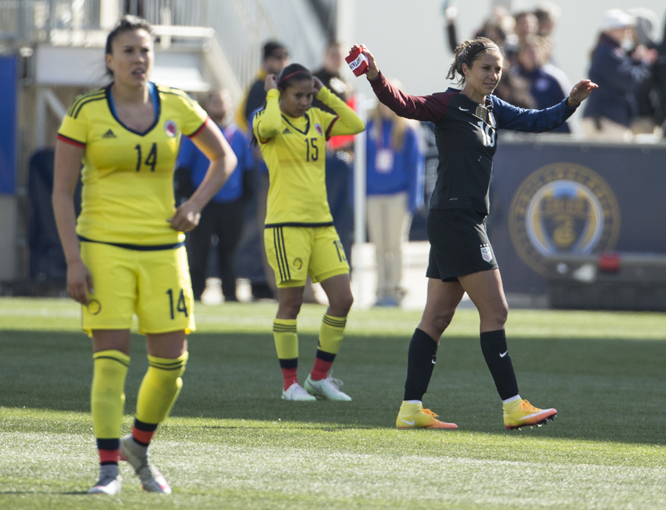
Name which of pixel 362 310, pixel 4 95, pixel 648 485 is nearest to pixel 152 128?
pixel 648 485

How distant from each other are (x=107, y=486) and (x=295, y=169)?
3.36 m

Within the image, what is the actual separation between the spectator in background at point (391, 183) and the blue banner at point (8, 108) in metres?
4.92

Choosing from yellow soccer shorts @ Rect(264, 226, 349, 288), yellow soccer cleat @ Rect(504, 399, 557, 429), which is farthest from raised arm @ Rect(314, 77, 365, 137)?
yellow soccer cleat @ Rect(504, 399, 557, 429)

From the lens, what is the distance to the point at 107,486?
438 centimetres

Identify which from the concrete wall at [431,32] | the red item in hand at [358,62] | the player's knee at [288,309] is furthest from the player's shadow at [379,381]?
the concrete wall at [431,32]

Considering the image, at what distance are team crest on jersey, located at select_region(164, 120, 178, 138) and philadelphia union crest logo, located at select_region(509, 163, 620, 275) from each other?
32.8ft

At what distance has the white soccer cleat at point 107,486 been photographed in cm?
434

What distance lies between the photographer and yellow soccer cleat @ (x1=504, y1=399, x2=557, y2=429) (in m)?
5.97

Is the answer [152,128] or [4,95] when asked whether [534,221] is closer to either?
[4,95]

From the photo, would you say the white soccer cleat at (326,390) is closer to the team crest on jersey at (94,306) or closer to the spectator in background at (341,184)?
the team crest on jersey at (94,306)

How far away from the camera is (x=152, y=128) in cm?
455

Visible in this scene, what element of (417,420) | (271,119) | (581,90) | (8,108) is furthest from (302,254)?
(8,108)

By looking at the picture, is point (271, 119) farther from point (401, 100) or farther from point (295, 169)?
point (401, 100)

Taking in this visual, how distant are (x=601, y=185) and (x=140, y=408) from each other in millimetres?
10455
